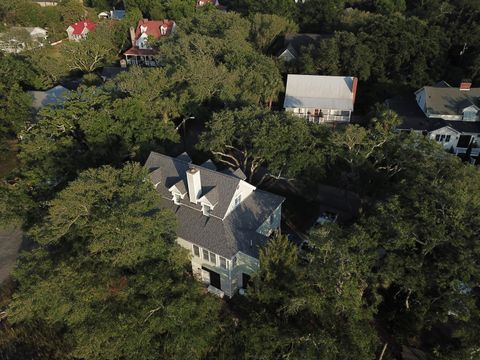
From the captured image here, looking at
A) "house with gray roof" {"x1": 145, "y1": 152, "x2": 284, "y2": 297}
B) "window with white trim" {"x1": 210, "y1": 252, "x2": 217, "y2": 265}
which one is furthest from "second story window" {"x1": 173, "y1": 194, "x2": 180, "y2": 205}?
"window with white trim" {"x1": 210, "y1": 252, "x2": 217, "y2": 265}

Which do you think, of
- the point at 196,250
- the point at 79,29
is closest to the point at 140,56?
the point at 79,29

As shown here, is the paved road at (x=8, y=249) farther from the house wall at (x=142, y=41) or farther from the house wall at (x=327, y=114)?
the house wall at (x=142, y=41)

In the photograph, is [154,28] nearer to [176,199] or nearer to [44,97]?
[44,97]

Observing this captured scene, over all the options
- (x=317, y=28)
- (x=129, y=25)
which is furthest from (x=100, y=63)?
(x=317, y=28)

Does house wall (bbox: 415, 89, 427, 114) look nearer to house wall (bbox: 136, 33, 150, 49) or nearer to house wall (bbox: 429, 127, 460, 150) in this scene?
house wall (bbox: 429, 127, 460, 150)

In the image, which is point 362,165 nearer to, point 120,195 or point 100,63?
point 120,195

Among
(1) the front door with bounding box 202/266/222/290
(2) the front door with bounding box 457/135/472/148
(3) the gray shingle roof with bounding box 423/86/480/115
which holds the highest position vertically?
(3) the gray shingle roof with bounding box 423/86/480/115
